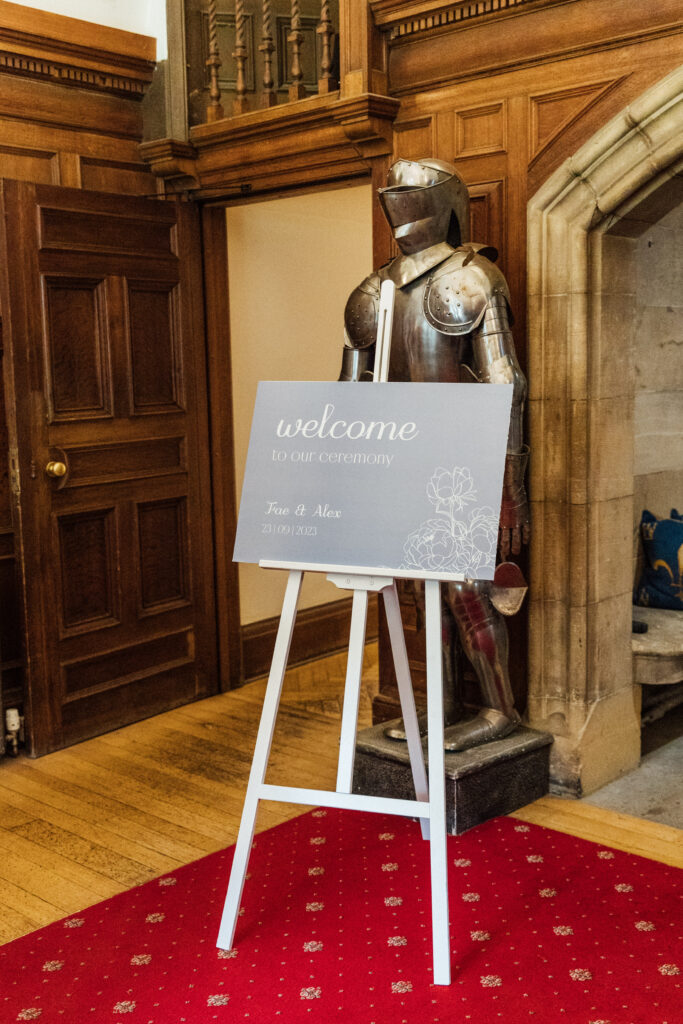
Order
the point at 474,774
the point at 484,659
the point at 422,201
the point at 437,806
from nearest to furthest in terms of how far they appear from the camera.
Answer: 1. the point at 437,806
2. the point at 422,201
3. the point at 474,774
4. the point at 484,659

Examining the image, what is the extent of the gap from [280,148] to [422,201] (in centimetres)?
104

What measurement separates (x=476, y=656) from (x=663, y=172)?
1.48 metres

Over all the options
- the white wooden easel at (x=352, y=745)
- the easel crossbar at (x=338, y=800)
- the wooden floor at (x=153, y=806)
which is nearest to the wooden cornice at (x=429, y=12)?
the white wooden easel at (x=352, y=745)

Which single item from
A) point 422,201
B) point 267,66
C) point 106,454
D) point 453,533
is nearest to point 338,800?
point 453,533

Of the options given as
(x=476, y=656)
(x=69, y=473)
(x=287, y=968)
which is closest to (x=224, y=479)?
(x=69, y=473)

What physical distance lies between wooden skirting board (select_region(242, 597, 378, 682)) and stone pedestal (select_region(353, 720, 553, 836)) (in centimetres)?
141

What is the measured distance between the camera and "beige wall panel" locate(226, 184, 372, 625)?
15.2 ft

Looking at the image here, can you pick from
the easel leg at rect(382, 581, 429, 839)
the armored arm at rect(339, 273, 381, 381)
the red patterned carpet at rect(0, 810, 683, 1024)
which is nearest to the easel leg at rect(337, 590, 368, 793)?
the easel leg at rect(382, 581, 429, 839)

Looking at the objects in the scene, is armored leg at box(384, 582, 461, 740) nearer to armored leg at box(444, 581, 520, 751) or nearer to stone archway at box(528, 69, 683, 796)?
armored leg at box(444, 581, 520, 751)

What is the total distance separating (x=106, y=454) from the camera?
4.02 m

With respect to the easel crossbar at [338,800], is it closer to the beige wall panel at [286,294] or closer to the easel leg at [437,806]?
the easel leg at [437,806]

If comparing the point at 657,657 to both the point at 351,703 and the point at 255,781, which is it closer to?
the point at 351,703

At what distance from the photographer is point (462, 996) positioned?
228cm

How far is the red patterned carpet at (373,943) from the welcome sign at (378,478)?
879 millimetres
